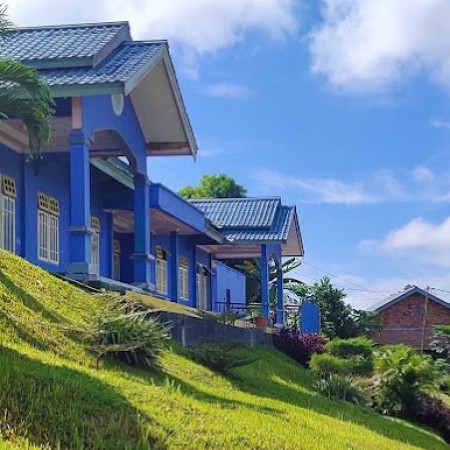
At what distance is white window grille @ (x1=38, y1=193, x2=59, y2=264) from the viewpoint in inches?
776

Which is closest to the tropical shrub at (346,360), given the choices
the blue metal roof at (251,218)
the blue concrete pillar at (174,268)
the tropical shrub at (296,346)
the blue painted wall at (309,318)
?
the tropical shrub at (296,346)

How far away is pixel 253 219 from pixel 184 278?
10.5ft

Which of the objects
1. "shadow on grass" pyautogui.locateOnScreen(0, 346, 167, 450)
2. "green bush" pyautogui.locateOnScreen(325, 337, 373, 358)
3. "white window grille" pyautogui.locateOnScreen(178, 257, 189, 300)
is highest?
"white window grille" pyautogui.locateOnScreen(178, 257, 189, 300)

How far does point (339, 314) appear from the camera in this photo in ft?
128

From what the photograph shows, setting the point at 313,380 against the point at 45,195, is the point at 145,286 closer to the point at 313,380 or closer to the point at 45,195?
the point at 45,195

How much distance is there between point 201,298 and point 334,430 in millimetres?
23047

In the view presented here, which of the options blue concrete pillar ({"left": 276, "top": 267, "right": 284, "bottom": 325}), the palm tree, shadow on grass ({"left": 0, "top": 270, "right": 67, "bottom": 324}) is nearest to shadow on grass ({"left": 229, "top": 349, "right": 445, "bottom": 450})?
shadow on grass ({"left": 0, "top": 270, "right": 67, "bottom": 324})

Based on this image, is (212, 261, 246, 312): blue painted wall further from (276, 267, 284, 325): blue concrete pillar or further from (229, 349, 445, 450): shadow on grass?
(229, 349, 445, 450): shadow on grass

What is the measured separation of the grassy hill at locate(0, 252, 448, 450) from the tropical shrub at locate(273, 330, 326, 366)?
25.9 feet

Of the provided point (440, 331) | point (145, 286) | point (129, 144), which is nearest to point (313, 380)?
point (145, 286)

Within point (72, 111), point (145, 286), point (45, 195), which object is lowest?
point (145, 286)

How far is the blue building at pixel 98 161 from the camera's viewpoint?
16531 mm

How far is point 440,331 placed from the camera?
119 feet

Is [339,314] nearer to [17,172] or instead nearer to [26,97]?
[17,172]
